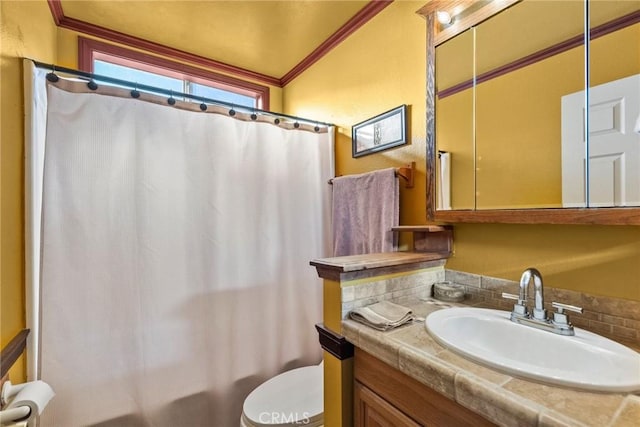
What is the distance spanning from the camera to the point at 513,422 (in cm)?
52

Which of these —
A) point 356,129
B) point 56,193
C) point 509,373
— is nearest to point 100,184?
point 56,193

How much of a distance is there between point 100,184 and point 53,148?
22cm

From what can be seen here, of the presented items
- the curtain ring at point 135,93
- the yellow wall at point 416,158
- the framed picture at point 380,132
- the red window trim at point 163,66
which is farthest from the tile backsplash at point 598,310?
the red window trim at point 163,66

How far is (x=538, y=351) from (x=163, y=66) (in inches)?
106

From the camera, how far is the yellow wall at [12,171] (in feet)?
3.41

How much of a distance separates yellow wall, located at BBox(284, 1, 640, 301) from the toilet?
0.87 metres

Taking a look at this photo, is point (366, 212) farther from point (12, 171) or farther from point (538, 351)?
point (12, 171)

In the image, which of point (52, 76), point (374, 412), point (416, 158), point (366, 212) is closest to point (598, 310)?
point (374, 412)

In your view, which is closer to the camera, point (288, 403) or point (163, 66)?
point (288, 403)

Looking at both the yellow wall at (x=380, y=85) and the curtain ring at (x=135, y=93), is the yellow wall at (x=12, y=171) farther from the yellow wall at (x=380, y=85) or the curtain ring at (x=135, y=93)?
the yellow wall at (x=380, y=85)

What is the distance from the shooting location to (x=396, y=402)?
0.79 m

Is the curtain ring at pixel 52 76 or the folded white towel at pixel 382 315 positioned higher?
the curtain ring at pixel 52 76

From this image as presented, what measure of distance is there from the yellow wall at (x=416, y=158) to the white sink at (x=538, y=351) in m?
0.21

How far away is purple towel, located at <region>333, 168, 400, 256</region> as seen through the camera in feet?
4.66
